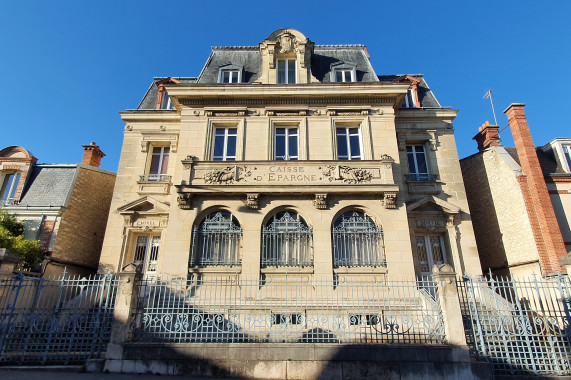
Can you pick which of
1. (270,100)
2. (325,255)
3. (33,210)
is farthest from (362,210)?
(33,210)

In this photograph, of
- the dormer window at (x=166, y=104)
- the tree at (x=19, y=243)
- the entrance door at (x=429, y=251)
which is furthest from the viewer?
the dormer window at (x=166, y=104)

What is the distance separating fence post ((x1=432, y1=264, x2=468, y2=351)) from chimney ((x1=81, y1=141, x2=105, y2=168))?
732 inches

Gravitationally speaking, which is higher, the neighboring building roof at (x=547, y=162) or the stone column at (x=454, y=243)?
the neighboring building roof at (x=547, y=162)

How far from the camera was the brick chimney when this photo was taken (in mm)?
14273

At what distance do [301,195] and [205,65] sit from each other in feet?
29.5

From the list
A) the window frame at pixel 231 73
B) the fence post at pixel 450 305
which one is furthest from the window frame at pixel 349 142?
the fence post at pixel 450 305

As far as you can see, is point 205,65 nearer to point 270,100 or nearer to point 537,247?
point 270,100

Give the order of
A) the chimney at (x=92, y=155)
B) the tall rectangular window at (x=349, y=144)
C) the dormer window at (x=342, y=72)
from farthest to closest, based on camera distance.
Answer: the chimney at (x=92, y=155) → the dormer window at (x=342, y=72) → the tall rectangular window at (x=349, y=144)

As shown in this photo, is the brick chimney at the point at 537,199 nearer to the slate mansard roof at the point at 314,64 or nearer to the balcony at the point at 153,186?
the slate mansard roof at the point at 314,64

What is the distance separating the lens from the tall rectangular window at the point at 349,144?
47.9 feet

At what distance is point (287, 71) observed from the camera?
53.1 ft

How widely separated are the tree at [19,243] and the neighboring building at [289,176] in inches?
104

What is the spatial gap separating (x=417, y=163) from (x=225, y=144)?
29.1ft

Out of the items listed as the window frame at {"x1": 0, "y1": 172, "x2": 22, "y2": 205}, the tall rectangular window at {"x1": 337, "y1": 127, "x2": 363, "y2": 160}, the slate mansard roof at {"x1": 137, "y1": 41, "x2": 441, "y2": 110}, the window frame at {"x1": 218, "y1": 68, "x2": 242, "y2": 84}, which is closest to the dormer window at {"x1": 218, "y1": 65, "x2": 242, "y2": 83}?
the window frame at {"x1": 218, "y1": 68, "x2": 242, "y2": 84}
